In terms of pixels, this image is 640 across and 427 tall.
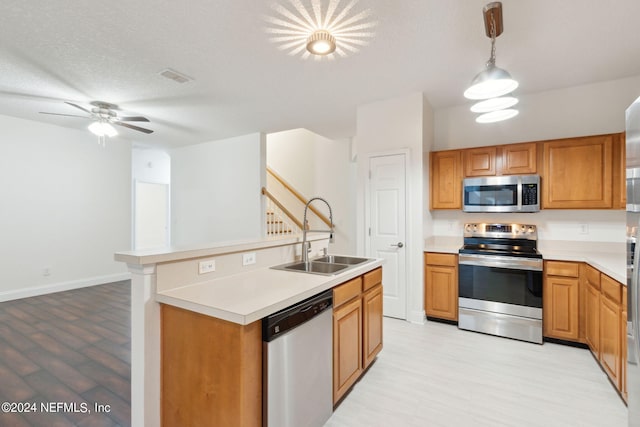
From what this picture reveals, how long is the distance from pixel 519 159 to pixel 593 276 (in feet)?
4.38

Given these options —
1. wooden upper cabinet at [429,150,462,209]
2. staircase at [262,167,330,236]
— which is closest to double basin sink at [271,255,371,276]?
wooden upper cabinet at [429,150,462,209]

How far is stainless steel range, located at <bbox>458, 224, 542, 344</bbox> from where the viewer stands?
2.95m

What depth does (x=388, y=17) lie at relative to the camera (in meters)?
2.18

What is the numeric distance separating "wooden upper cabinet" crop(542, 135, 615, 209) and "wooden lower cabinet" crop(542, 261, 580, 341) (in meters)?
0.67

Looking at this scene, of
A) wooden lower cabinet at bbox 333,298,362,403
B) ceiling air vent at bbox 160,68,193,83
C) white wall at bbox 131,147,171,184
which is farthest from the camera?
white wall at bbox 131,147,171,184

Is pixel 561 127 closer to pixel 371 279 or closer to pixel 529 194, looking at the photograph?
pixel 529 194

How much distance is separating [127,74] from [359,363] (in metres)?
3.51

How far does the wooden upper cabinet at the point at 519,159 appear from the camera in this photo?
3.21 meters

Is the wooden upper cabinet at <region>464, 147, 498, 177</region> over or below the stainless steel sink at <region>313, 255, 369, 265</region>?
over

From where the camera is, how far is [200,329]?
1.46 m

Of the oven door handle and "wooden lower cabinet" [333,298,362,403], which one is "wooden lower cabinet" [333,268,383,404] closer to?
"wooden lower cabinet" [333,298,362,403]

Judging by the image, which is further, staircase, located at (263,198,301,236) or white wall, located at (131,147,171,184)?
white wall, located at (131,147,171,184)

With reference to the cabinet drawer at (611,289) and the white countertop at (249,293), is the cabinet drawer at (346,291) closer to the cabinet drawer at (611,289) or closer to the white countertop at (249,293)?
the white countertop at (249,293)

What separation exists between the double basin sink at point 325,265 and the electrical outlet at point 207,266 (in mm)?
513
